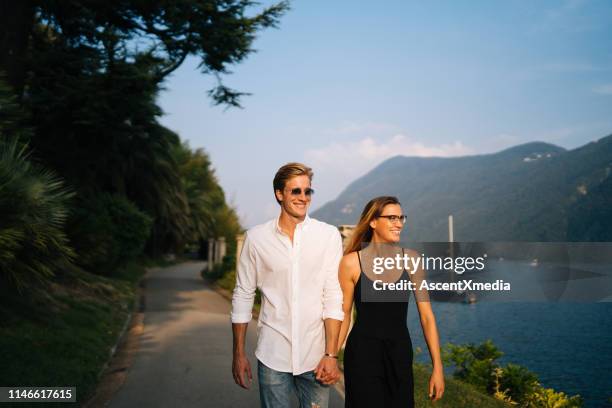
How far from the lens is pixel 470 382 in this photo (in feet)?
24.4

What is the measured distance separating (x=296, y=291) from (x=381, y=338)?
0.60m

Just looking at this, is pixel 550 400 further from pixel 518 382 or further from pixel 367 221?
pixel 367 221

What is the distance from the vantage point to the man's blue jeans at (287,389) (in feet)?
9.75

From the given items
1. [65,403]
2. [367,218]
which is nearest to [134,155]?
[65,403]

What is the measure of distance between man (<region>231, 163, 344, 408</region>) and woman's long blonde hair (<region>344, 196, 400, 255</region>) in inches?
10.9

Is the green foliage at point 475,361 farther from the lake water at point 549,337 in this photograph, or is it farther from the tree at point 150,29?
the tree at point 150,29

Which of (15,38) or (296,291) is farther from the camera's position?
(15,38)

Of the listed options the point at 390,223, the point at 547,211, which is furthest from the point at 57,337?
the point at 547,211

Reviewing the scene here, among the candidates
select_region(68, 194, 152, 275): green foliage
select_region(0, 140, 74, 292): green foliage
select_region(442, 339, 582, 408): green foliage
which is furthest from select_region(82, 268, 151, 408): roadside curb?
select_region(442, 339, 582, 408): green foliage

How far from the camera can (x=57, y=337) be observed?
322 inches

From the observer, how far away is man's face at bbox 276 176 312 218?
10.1ft

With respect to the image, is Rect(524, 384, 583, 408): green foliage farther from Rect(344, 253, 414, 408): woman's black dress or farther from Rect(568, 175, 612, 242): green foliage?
Rect(568, 175, 612, 242): green foliage

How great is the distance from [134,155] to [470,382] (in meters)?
21.0

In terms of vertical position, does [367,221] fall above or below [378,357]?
above
